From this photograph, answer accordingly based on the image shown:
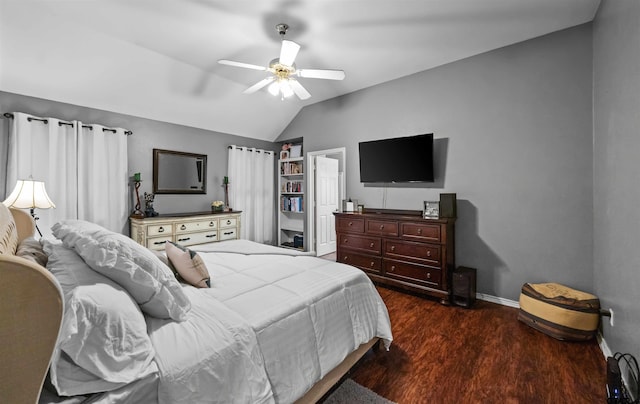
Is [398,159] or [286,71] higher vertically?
[286,71]

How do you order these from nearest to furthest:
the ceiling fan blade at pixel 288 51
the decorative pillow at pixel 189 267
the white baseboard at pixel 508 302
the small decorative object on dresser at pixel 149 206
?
the decorative pillow at pixel 189 267 → the white baseboard at pixel 508 302 → the ceiling fan blade at pixel 288 51 → the small decorative object on dresser at pixel 149 206

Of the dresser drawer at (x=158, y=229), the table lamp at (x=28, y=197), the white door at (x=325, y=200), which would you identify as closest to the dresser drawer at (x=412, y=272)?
the white door at (x=325, y=200)

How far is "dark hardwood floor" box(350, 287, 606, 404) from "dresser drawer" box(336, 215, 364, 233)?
52.2 inches

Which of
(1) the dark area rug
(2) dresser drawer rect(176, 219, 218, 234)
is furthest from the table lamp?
(1) the dark area rug

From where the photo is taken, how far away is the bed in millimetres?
839

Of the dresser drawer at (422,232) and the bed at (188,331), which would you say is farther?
the dresser drawer at (422,232)

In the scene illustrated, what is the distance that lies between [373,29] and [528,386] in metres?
3.19

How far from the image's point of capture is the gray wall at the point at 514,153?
103 inches

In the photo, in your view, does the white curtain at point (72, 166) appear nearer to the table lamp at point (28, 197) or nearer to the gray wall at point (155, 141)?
the gray wall at point (155, 141)

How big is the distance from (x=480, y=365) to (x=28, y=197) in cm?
415

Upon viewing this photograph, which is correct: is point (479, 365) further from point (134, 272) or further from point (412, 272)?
point (134, 272)

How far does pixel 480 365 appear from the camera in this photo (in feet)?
6.36

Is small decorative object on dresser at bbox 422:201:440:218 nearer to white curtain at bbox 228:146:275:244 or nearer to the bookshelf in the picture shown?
the bookshelf

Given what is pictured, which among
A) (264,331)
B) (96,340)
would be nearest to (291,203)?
(264,331)
